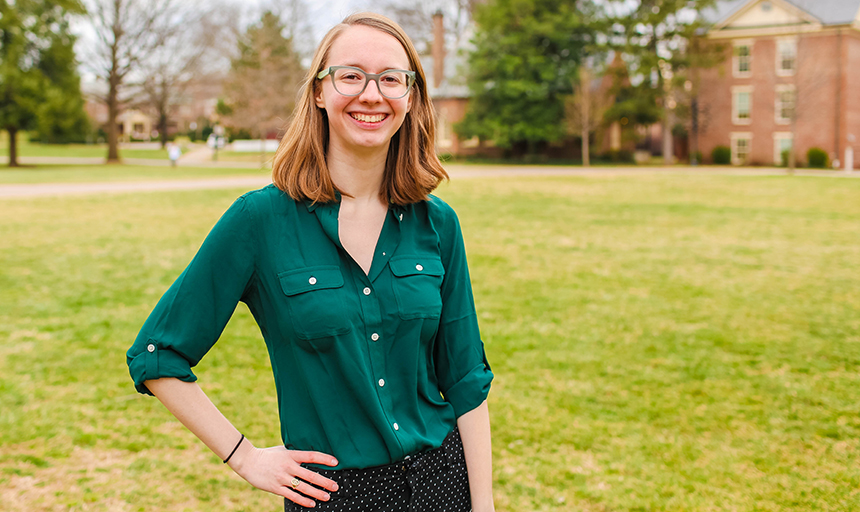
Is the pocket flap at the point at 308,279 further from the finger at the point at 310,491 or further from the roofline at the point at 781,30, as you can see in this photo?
the roofline at the point at 781,30

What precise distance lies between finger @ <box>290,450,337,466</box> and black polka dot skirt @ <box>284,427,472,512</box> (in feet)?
0.12

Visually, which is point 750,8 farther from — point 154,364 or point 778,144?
point 154,364

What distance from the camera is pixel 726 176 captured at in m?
32.5

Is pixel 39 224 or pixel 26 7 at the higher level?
pixel 26 7

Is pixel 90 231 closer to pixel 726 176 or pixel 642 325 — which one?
pixel 642 325

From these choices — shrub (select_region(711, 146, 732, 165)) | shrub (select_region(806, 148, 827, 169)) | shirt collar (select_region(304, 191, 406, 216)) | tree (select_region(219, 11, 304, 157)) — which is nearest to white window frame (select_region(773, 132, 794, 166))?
shrub (select_region(806, 148, 827, 169))

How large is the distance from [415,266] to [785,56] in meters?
50.5

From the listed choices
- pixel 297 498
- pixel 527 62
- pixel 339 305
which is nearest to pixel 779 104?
pixel 527 62

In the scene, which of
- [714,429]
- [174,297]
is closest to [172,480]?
[174,297]

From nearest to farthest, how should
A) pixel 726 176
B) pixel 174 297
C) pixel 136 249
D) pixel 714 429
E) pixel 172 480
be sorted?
1. pixel 174 297
2. pixel 172 480
3. pixel 714 429
4. pixel 136 249
5. pixel 726 176

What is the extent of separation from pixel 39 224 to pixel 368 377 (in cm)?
1566

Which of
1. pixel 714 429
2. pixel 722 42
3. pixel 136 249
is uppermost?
pixel 722 42

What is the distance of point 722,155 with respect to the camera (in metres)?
46.4

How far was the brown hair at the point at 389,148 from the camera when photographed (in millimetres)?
1797
